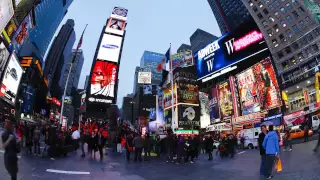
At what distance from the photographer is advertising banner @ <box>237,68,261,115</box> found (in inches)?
2181

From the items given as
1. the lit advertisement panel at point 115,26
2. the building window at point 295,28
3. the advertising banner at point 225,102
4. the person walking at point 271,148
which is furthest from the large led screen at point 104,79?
the building window at point 295,28

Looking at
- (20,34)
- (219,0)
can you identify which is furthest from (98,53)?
(219,0)

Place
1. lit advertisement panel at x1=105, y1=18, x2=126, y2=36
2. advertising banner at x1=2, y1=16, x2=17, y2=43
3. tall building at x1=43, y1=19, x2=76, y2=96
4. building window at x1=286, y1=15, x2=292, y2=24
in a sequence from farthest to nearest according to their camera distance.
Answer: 1. tall building at x1=43, y1=19, x2=76, y2=96
2. building window at x1=286, y1=15, x2=292, y2=24
3. advertising banner at x1=2, y1=16, x2=17, y2=43
4. lit advertisement panel at x1=105, y1=18, x2=126, y2=36

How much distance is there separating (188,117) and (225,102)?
10.8 metres

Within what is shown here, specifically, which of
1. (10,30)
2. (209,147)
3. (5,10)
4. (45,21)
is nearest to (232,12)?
(45,21)

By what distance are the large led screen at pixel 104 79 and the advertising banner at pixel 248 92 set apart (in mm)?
29804

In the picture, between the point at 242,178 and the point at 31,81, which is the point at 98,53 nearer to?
the point at 242,178

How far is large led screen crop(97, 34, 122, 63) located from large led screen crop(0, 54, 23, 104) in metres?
16.4

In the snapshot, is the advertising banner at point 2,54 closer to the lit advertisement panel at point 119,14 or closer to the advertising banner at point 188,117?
the lit advertisement panel at point 119,14

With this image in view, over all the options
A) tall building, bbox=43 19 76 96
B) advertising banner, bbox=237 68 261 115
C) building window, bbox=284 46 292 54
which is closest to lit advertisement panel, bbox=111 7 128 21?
advertising banner, bbox=237 68 261 115

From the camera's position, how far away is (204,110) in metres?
76.2

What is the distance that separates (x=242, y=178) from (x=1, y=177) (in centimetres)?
845

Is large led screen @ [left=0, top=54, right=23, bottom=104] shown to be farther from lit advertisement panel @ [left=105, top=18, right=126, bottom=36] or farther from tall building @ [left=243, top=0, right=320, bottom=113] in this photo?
tall building @ [left=243, top=0, right=320, bottom=113]

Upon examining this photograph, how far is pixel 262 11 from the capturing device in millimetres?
81562
